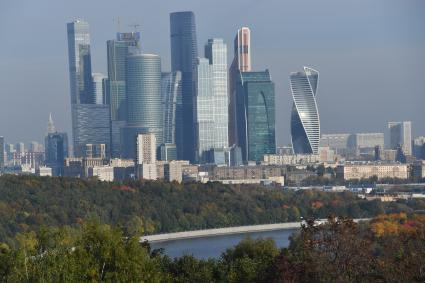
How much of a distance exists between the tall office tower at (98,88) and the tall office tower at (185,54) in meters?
6.19

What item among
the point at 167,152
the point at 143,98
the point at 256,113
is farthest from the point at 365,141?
the point at 167,152

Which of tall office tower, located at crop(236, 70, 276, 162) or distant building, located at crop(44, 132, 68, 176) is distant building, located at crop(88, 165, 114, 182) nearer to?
distant building, located at crop(44, 132, 68, 176)

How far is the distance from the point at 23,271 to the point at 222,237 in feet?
71.2

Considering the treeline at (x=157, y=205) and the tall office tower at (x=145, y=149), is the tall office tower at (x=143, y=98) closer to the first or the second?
the tall office tower at (x=145, y=149)

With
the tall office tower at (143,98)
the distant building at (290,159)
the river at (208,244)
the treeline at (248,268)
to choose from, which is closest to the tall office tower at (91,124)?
the tall office tower at (143,98)

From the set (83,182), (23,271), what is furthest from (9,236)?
(23,271)

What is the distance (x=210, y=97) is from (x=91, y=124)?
8624 millimetres

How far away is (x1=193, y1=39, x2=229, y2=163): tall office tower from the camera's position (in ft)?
278

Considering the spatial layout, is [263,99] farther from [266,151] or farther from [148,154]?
[148,154]

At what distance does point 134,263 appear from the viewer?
14.4 meters

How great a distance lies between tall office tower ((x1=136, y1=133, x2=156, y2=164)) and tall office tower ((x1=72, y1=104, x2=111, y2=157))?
622 inches

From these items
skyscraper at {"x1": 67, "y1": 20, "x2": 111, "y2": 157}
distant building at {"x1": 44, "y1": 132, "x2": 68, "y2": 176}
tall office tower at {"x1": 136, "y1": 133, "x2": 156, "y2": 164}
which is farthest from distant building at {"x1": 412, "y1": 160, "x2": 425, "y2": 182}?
skyscraper at {"x1": 67, "y1": 20, "x2": 111, "y2": 157}

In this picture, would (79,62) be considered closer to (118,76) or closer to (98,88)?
(98,88)

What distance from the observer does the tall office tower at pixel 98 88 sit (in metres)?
90.7
